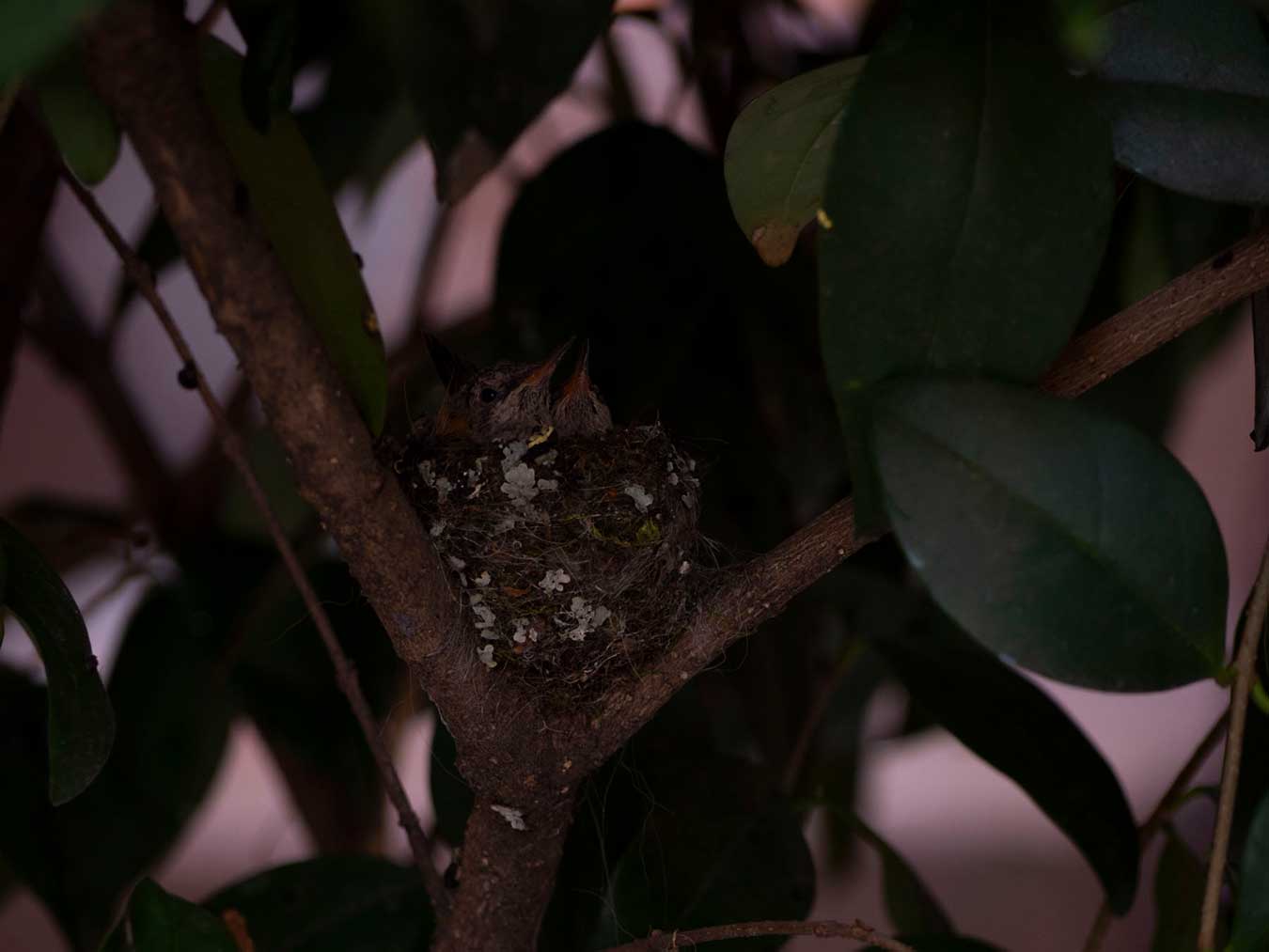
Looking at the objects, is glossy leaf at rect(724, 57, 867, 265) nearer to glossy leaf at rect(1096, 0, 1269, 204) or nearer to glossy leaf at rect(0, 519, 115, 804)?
glossy leaf at rect(1096, 0, 1269, 204)

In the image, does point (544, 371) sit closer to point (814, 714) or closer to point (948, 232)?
point (814, 714)

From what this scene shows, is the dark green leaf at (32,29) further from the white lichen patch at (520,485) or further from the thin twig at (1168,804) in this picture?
the thin twig at (1168,804)

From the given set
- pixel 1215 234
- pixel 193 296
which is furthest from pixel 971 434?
pixel 193 296

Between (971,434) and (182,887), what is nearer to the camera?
(971,434)

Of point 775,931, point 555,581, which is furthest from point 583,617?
point 775,931

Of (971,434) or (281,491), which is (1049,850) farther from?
(971,434)

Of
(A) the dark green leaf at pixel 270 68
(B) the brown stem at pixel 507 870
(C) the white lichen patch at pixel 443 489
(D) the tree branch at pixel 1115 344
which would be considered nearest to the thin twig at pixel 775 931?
(B) the brown stem at pixel 507 870
